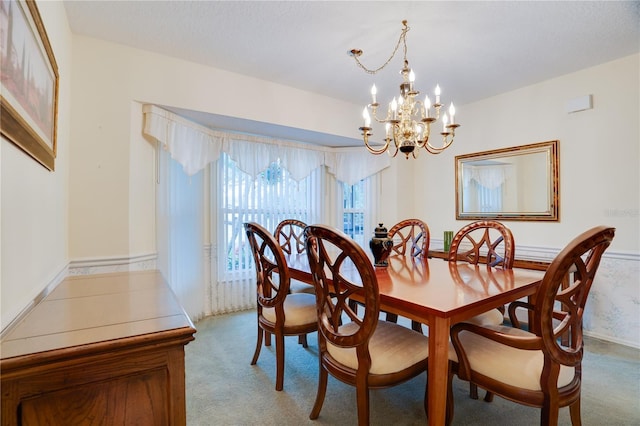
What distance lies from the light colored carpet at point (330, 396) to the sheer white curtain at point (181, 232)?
71cm

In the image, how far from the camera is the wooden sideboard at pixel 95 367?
2.26 ft

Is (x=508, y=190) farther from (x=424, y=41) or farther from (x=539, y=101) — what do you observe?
(x=424, y=41)

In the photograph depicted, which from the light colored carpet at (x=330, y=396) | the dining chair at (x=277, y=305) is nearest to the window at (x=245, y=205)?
the light colored carpet at (x=330, y=396)

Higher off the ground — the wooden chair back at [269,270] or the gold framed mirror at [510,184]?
the gold framed mirror at [510,184]

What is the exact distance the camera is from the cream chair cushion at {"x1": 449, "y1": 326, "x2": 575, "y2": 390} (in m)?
1.20

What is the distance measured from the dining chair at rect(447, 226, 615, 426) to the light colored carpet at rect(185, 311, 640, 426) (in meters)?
0.47

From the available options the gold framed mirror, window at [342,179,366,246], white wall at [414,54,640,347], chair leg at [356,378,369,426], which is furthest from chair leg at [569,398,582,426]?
window at [342,179,366,246]

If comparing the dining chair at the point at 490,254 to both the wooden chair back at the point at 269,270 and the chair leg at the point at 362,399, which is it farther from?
the wooden chair back at the point at 269,270

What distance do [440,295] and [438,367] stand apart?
1.02 ft

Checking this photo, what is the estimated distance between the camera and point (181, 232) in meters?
2.96

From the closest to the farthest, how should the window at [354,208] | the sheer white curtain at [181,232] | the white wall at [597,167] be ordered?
1. the white wall at [597,167]
2. the sheer white curtain at [181,232]
3. the window at [354,208]

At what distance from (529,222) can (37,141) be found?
380cm

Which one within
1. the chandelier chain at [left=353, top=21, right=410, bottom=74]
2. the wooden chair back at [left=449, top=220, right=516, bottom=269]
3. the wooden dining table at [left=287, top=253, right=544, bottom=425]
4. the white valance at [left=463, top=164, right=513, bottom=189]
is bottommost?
the wooden dining table at [left=287, top=253, right=544, bottom=425]

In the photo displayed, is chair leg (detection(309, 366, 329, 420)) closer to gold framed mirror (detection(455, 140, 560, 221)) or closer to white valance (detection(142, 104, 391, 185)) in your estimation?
white valance (detection(142, 104, 391, 185))
